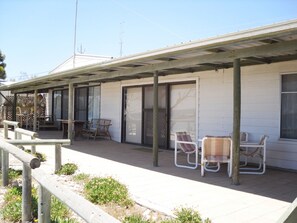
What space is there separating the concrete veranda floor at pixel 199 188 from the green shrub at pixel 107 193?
0.23 metres

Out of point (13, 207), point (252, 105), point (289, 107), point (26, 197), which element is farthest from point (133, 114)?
point (26, 197)

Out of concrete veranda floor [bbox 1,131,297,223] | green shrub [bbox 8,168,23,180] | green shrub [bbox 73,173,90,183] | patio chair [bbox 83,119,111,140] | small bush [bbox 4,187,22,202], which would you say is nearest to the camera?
concrete veranda floor [bbox 1,131,297,223]

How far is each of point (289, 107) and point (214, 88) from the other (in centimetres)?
214

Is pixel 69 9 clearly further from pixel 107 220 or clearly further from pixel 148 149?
pixel 107 220

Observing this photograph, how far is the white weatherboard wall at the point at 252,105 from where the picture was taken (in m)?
7.17

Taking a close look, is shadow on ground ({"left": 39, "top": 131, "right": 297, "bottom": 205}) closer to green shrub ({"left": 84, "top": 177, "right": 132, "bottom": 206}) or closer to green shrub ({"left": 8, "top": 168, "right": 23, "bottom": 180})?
green shrub ({"left": 84, "top": 177, "right": 132, "bottom": 206})

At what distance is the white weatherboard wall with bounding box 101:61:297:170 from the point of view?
7168 mm

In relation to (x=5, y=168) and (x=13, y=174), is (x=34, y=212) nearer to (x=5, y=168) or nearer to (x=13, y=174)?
(x=5, y=168)

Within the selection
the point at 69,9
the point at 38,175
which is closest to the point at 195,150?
the point at 38,175

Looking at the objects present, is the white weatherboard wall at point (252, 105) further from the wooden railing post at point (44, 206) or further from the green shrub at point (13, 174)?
the wooden railing post at point (44, 206)

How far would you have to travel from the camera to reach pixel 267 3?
33.7 ft

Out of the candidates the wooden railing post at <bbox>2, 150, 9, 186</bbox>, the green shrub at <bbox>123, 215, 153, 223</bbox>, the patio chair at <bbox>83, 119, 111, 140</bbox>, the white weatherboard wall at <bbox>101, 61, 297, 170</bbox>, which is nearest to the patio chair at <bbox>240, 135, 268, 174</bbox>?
the white weatherboard wall at <bbox>101, 61, 297, 170</bbox>

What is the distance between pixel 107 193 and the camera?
466cm

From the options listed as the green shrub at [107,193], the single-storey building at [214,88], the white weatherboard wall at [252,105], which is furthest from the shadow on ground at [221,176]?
the green shrub at [107,193]
